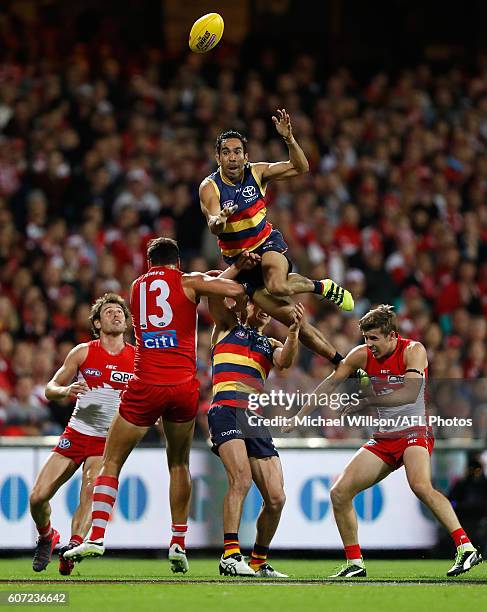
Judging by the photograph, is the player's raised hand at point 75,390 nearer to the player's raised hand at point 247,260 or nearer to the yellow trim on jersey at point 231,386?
the yellow trim on jersey at point 231,386

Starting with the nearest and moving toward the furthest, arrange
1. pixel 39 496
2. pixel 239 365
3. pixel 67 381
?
pixel 239 365 < pixel 39 496 < pixel 67 381

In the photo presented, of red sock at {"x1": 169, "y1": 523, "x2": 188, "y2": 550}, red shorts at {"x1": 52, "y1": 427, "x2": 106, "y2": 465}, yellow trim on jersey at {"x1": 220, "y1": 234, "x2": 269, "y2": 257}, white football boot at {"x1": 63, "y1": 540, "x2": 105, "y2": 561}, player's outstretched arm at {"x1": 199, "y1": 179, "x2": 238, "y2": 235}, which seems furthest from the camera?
red shorts at {"x1": 52, "y1": 427, "x2": 106, "y2": 465}

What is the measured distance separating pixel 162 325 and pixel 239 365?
820mm

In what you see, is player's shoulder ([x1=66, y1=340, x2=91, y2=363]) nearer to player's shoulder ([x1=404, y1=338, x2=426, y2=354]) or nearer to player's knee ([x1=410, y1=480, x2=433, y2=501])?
player's shoulder ([x1=404, y1=338, x2=426, y2=354])

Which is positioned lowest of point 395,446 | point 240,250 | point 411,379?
point 395,446

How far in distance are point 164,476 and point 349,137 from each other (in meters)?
7.49

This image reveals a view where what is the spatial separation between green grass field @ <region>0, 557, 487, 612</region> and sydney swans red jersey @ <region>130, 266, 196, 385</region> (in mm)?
1529

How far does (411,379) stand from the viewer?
10.5 metres

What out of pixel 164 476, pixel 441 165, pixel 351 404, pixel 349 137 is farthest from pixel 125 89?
pixel 351 404

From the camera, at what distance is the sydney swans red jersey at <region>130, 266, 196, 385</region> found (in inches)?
402

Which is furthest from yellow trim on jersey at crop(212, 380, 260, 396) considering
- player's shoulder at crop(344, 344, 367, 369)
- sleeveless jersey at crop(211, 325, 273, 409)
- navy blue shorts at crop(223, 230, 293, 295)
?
player's shoulder at crop(344, 344, 367, 369)

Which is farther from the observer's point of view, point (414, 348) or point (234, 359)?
point (234, 359)

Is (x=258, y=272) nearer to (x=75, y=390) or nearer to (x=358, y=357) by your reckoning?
(x=358, y=357)

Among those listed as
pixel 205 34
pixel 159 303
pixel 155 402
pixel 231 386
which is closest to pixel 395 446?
pixel 231 386
